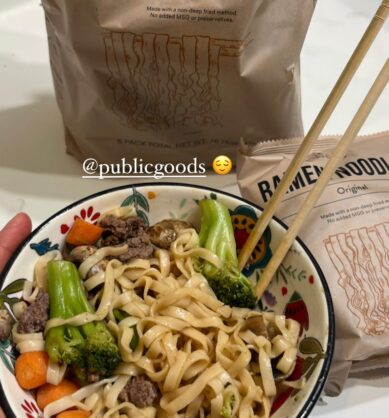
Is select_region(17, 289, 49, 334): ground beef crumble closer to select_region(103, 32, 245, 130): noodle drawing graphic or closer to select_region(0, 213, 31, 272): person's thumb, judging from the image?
select_region(0, 213, 31, 272): person's thumb

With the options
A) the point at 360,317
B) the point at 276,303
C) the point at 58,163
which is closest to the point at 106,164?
the point at 58,163

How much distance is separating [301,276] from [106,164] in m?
0.50

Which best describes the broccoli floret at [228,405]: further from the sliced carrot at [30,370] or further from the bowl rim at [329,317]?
the sliced carrot at [30,370]

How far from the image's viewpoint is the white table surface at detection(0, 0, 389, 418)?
105cm

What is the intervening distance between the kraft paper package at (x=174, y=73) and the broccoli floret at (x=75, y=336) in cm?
36

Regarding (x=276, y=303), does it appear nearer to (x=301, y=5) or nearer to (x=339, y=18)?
(x=301, y=5)

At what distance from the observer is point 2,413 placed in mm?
647

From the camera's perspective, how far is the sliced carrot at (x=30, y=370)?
0.70m

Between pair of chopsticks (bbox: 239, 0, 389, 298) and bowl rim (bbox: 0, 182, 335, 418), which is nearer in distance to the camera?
bowl rim (bbox: 0, 182, 335, 418)

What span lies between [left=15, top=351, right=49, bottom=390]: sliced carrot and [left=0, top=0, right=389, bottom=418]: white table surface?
381 mm

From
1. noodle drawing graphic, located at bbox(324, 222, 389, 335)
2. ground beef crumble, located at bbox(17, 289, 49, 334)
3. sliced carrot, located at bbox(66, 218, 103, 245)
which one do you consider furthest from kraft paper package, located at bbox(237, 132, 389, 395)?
ground beef crumble, located at bbox(17, 289, 49, 334)

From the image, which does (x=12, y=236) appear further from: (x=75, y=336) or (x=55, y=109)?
(x=55, y=109)

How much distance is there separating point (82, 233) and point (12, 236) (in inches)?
3.9

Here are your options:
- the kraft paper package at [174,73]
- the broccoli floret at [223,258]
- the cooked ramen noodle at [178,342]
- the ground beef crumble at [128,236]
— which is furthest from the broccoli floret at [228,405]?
the kraft paper package at [174,73]
